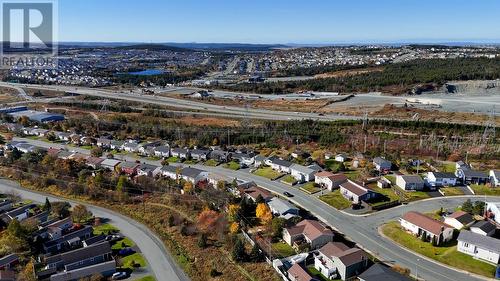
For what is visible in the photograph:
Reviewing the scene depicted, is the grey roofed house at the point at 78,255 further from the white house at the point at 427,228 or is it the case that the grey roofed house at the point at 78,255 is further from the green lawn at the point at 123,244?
the white house at the point at 427,228

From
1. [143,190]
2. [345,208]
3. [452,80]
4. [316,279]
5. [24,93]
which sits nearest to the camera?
[316,279]

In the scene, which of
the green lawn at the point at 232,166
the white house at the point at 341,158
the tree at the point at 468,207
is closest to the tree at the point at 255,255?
the tree at the point at 468,207

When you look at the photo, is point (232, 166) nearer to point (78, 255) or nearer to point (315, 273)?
point (78, 255)

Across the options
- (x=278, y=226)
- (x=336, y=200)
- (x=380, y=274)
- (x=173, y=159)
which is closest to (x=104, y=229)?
(x=278, y=226)

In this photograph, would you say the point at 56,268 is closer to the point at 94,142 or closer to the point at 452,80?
the point at 94,142

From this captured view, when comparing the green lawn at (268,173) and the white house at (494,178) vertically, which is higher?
the white house at (494,178)

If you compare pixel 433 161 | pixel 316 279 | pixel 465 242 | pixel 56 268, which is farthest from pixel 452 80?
pixel 56 268
